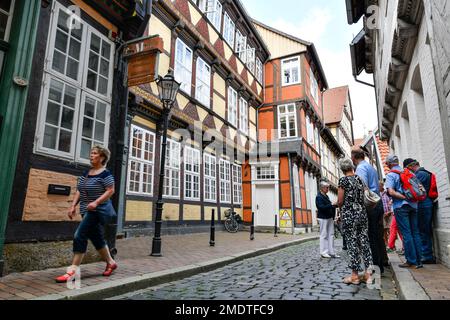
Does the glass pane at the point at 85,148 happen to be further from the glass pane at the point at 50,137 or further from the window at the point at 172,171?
the window at the point at 172,171

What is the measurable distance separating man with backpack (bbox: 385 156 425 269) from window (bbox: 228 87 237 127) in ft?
35.7

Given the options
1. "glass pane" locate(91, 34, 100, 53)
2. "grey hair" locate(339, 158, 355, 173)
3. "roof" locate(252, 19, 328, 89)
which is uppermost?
"roof" locate(252, 19, 328, 89)

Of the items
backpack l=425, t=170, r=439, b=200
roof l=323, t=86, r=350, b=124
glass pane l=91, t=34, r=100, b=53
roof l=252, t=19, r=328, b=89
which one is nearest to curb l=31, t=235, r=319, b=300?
backpack l=425, t=170, r=439, b=200

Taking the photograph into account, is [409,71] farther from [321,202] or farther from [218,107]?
[218,107]

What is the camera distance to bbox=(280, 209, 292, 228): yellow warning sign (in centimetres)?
1551

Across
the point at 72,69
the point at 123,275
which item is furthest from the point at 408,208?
the point at 72,69

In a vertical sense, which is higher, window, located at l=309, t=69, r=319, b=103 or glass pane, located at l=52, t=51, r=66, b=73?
window, located at l=309, t=69, r=319, b=103

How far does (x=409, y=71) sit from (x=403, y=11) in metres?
1.99

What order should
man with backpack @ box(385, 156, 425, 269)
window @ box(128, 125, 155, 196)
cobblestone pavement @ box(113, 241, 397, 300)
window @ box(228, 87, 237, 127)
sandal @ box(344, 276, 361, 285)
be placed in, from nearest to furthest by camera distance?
cobblestone pavement @ box(113, 241, 397, 300), sandal @ box(344, 276, 361, 285), man with backpack @ box(385, 156, 425, 269), window @ box(128, 125, 155, 196), window @ box(228, 87, 237, 127)

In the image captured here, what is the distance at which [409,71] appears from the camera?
6.35 m

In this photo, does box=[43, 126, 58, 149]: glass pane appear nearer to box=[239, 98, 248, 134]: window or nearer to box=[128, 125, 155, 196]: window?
box=[128, 125, 155, 196]: window
